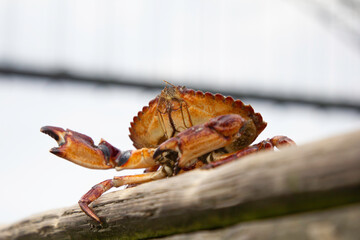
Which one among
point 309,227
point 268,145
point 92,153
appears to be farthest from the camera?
point 92,153

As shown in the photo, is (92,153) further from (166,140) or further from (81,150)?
(166,140)

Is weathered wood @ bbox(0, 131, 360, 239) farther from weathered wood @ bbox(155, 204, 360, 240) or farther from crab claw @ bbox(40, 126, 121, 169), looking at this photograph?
crab claw @ bbox(40, 126, 121, 169)

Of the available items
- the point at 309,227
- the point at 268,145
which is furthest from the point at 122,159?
the point at 309,227

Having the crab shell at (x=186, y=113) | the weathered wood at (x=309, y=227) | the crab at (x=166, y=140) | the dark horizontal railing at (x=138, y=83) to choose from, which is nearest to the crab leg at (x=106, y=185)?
the crab at (x=166, y=140)

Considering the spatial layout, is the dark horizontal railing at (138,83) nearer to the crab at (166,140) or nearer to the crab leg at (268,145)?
the crab at (166,140)

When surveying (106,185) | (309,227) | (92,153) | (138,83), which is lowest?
(309,227)

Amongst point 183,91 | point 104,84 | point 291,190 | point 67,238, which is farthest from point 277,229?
point 104,84

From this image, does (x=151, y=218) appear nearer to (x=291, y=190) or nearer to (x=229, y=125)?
(x=229, y=125)
